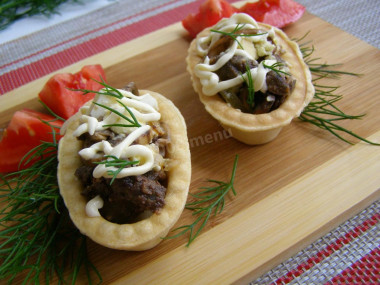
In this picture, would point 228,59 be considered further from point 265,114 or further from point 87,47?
point 87,47

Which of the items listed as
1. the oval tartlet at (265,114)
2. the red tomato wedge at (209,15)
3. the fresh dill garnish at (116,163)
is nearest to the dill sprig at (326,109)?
the oval tartlet at (265,114)

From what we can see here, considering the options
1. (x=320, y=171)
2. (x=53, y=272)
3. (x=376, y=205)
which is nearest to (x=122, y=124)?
(x=53, y=272)

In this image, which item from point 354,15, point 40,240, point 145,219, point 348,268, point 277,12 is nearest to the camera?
point 145,219

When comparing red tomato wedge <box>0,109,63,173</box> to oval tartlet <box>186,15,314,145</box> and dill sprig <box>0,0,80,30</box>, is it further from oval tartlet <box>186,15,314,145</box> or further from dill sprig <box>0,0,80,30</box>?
dill sprig <box>0,0,80,30</box>

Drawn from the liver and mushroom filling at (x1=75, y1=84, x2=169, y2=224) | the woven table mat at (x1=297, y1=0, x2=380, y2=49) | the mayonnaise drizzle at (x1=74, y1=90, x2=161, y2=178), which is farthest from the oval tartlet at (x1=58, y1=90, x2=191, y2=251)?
the woven table mat at (x1=297, y1=0, x2=380, y2=49)

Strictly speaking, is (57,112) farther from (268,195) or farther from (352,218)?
(352,218)

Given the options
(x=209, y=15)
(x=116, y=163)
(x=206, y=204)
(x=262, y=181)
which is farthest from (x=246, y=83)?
(x=209, y=15)
